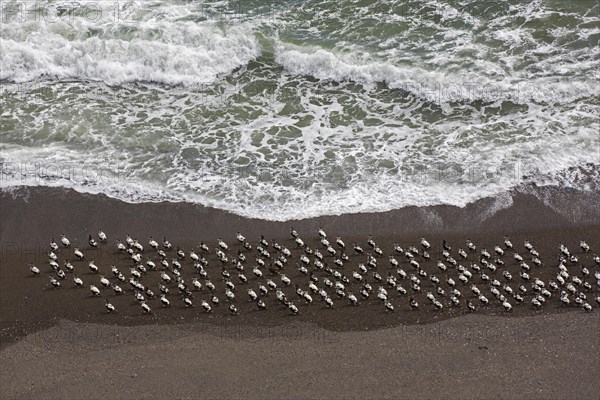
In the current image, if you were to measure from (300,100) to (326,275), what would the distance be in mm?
13244

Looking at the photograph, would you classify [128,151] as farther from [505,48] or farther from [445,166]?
[505,48]

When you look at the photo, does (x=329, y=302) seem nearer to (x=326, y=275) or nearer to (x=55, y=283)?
(x=326, y=275)

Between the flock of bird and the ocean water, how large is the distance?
2873 mm

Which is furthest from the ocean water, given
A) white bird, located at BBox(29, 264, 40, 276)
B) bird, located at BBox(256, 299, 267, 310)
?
white bird, located at BBox(29, 264, 40, 276)

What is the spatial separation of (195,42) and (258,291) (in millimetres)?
19521

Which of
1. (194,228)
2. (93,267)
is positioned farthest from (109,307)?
(194,228)

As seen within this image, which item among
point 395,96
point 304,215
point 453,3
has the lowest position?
point 304,215

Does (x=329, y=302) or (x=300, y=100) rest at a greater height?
(x=300, y=100)

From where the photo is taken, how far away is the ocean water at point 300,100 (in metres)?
37.9

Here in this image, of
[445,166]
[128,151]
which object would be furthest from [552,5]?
[128,151]

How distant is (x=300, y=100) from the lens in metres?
43.2

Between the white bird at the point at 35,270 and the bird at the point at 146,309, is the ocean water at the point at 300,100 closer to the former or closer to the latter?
the white bird at the point at 35,270

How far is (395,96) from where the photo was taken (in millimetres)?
43188

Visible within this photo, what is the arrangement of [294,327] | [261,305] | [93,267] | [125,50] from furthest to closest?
1. [125,50]
2. [93,267]
3. [261,305]
4. [294,327]
